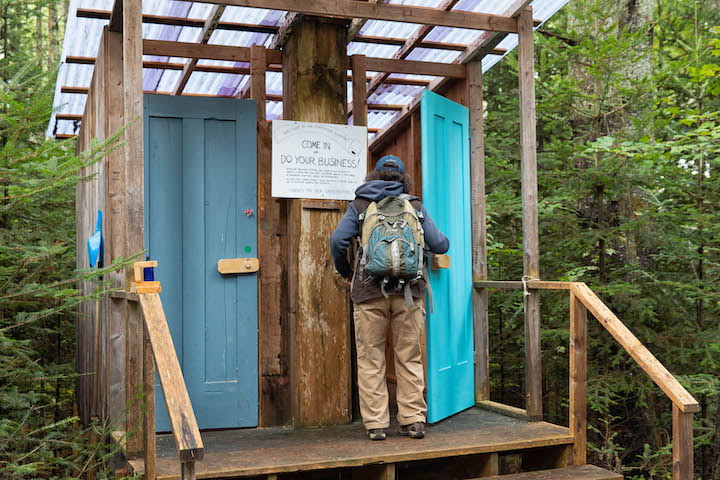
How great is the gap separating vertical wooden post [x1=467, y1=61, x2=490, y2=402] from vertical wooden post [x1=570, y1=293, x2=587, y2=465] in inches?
53.2

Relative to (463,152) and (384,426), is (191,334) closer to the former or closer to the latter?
(384,426)

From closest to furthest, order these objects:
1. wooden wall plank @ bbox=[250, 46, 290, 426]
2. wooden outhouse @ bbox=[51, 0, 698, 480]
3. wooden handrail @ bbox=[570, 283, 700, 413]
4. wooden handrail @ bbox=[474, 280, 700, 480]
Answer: wooden handrail @ bbox=[570, 283, 700, 413] → wooden handrail @ bbox=[474, 280, 700, 480] → wooden outhouse @ bbox=[51, 0, 698, 480] → wooden wall plank @ bbox=[250, 46, 290, 426]

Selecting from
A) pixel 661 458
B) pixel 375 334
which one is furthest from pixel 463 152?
pixel 661 458

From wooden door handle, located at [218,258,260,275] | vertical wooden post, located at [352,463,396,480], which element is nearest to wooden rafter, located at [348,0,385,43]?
wooden door handle, located at [218,258,260,275]

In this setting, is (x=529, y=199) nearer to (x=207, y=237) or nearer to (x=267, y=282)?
(x=267, y=282)

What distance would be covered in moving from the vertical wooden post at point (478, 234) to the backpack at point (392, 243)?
4.89 ft

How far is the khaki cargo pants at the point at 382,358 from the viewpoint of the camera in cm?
462

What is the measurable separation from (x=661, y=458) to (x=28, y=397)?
5510 mm

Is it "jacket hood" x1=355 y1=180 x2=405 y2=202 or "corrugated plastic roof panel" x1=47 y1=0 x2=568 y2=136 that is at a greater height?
"corrugated plastic roof panel" x1=47 y1=0 x2=568 y2=136

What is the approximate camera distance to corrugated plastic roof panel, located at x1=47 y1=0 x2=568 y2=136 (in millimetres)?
5152

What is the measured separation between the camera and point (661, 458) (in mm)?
6602

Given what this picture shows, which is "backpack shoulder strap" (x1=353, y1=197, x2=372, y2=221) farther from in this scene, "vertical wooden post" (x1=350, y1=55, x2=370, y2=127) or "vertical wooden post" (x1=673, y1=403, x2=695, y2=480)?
"vertical wooden post" (x1=673, y1=403, x2=695, y2=480)

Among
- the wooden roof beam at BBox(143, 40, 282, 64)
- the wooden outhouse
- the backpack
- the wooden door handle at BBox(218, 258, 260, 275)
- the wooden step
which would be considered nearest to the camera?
the wooden step

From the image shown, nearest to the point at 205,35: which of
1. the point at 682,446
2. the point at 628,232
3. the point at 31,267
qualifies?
the point at 31,267
